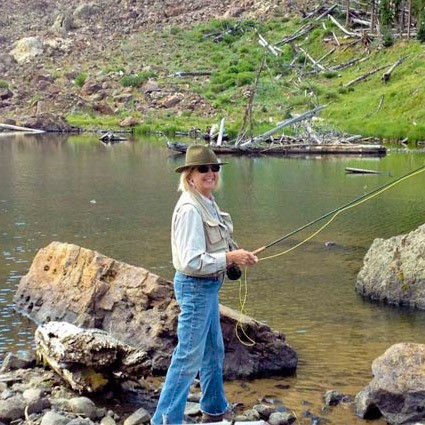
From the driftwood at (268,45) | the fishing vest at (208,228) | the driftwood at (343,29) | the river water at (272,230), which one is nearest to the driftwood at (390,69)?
the driftwood at (343,29)

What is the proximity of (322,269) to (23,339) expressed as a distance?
682 cm

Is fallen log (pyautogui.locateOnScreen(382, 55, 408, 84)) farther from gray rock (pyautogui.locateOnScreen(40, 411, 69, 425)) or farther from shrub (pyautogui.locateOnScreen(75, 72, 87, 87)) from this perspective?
gray rock (pyautogui.locateOnScreen(40, 411, 69, 425))

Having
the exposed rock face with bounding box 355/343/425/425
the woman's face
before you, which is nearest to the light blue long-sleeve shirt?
the woman's face

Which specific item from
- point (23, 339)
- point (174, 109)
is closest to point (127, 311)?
point (23, 339)

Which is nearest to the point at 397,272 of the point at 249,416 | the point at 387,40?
the point at 249,416

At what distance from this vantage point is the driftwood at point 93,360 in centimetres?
888

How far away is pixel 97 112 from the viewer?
6812 centimetres

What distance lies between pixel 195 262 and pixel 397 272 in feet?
25.7

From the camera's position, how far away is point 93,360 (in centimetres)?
888

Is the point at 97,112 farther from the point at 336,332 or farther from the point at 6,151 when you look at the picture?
the point at 336,332

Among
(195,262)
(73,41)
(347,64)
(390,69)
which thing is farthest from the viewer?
(73,41)

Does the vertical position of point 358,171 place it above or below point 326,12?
below

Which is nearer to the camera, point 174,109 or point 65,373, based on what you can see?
point 65,373

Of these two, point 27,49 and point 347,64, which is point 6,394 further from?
point 27,49
